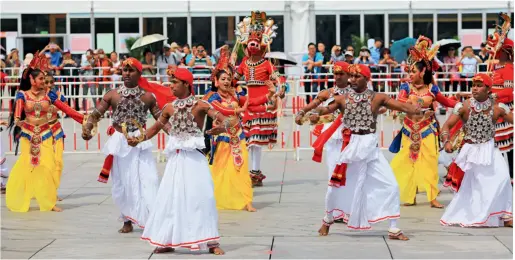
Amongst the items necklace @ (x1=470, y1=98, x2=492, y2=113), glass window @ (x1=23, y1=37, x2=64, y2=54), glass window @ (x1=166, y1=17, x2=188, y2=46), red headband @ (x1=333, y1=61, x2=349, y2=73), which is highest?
glass window @ (x1=166, y1=17, x2=188, y2=46)

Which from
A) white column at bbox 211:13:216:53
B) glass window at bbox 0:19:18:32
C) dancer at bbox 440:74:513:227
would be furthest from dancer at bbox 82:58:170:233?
glass window at bbox 0:19:18:32

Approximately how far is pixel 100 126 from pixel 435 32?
44.3 feet

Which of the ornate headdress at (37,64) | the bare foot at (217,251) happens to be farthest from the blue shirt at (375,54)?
the bare foot at (217,251)

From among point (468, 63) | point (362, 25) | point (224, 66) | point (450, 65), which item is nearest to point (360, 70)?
point (224, 66)

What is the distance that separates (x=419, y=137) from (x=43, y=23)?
23.5 metres

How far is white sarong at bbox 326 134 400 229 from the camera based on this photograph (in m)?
10.6

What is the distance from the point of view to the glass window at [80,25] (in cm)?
3447

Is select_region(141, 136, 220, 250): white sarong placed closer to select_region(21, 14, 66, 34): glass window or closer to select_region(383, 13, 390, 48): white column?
select_region(383, 13, 390, 48): white column

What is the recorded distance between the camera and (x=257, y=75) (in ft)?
48.1

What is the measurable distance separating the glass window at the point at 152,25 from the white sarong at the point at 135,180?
23.6 meters

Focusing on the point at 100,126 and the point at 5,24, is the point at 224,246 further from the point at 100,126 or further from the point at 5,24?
the point at 5,24

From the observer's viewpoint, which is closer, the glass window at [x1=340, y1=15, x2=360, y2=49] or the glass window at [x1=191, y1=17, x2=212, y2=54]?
the glass window at [x1=340, y1=15, x2=360, y2=49]

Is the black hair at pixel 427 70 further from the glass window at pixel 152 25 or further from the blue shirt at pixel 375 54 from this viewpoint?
the glass window at pixel 152 25

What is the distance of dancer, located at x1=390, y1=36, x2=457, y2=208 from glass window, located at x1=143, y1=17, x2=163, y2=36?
2188cm
